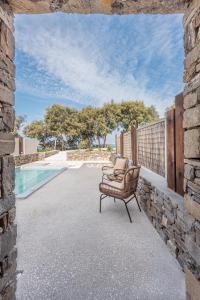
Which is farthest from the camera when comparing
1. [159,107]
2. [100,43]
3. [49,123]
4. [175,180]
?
[159,107]

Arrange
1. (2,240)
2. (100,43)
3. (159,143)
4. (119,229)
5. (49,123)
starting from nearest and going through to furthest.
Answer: (2,240) → (119,229) → (159,143) → (100,43) → (49,123)

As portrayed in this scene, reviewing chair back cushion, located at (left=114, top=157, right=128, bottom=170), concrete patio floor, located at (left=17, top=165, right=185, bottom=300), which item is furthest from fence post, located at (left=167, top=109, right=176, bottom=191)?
chair back cushion, located at (left=114, top=157, right=128, bottom=170)

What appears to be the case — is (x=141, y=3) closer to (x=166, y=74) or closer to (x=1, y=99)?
(x=1, y=99)

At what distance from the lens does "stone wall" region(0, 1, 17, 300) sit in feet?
4.39

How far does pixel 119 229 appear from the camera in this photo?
279 centimetres

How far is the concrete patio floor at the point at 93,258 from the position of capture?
1609 millimetres

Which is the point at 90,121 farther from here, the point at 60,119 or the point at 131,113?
the point at 131,113

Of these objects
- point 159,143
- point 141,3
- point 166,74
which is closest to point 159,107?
point 166,74

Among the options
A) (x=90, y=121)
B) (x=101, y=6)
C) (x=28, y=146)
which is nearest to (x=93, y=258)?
(x=101, y=6)

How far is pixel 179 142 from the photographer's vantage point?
2031 mm

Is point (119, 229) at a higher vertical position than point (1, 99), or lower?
lower

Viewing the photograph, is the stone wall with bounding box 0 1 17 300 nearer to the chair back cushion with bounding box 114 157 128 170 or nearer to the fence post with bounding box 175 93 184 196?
the fence post with bounding box 175 93 184 196

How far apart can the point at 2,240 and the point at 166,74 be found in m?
30.6

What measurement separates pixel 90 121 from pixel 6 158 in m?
20.2
